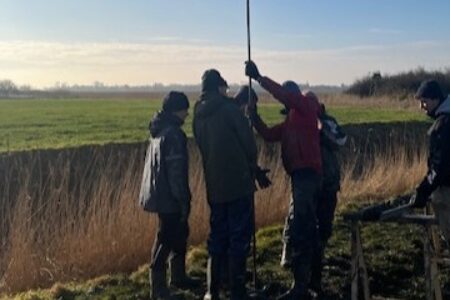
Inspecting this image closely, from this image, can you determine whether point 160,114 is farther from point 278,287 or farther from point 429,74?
point 429,74

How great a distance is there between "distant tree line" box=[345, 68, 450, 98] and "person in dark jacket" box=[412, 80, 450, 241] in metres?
52.2

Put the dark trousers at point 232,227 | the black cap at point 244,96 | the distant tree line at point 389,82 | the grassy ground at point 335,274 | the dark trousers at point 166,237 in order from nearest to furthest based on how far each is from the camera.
Answer: the dark trousers at point 232,227 → the dark trousers at point 166,237 → the grassy ground at point 335,274 → the black cap at point 244,96 → the distant tree line at point 389,82

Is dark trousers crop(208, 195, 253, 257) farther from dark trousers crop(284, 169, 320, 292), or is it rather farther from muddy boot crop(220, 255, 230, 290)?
muddy boot crop(220, 255, 230, 290)

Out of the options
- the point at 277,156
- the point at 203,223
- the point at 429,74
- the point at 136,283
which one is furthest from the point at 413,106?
the point at 136,283

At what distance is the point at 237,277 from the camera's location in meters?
6.60

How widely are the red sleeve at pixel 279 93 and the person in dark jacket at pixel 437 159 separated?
1.15 meters

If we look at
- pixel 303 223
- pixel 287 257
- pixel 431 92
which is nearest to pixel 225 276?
pixel 287 257

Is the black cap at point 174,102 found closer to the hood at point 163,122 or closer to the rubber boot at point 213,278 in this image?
the hood at point 163,122

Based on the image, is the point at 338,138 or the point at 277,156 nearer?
the point at 338,138

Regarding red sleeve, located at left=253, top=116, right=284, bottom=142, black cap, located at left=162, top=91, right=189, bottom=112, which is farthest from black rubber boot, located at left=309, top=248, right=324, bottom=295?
black cap, located at left=162, top=91, right=189, bottom=112

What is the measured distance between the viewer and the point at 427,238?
222 inches

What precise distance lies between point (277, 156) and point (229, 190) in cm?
757

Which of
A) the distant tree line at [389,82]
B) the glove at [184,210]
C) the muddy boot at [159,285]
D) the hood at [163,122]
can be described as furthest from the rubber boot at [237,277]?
the distant tree line at [389,82]

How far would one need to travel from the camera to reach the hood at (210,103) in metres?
6.47
